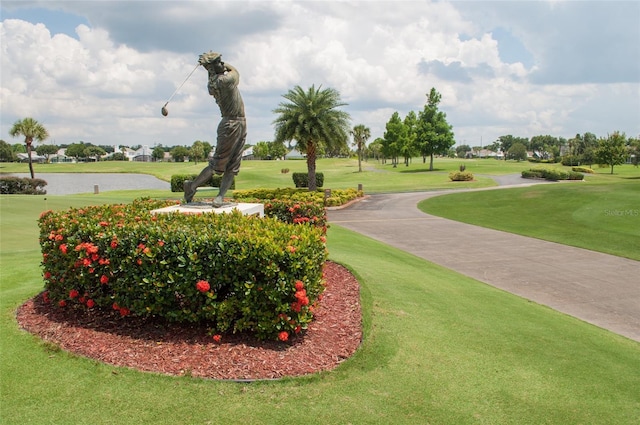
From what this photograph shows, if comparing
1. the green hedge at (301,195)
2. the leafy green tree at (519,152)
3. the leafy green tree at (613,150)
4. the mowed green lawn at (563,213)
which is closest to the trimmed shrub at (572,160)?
the leafy green tree at (613,150)

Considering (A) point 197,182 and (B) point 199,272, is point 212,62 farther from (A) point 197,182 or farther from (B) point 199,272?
(B) point 199,272

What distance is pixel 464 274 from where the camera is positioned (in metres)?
12.4

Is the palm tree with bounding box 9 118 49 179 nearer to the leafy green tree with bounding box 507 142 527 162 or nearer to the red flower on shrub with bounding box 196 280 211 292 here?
the red flower on shrub with bounding box 196 280 211 292

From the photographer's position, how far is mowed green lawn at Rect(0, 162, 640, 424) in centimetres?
439

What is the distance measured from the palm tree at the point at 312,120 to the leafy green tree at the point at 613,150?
1881 inches

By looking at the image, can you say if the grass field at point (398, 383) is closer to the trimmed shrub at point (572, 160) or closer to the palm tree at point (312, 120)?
the palm tree at point (312, 120)

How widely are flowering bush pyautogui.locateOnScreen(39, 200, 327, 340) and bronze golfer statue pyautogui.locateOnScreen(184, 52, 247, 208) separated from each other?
3800 millimetres

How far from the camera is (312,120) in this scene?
35.3 meters

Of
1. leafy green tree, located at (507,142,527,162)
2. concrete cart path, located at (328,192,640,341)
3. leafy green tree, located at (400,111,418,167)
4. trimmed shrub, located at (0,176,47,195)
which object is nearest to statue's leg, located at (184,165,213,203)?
concrete cart path, located at (328,192,640,341)

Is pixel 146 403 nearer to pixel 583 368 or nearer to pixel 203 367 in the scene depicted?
pixel 203 367

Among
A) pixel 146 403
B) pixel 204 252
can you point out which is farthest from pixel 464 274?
pixel 146 403

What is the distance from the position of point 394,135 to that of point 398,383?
84.2 metres

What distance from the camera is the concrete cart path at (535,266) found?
9695mm

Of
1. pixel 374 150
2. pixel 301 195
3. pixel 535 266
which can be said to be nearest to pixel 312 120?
pixel 301 195
